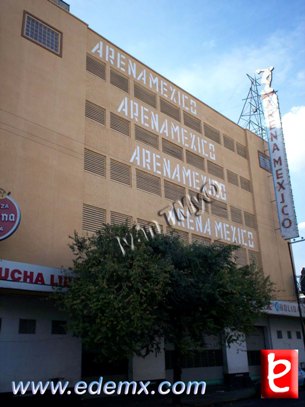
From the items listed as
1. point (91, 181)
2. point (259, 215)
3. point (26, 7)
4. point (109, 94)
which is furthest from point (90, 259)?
point (259, 215)

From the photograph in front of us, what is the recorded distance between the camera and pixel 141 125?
31797 mm

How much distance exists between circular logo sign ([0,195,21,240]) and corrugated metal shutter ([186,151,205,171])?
17.9 meters

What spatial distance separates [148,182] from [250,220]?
13595mm

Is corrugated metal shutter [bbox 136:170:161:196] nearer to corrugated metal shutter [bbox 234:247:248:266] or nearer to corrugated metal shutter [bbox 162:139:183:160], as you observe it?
corrugated metal shutter [bbox 162:139:183:160]

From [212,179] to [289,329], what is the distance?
16607mm

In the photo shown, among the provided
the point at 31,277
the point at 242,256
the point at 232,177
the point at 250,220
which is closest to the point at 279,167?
the point at 232,177

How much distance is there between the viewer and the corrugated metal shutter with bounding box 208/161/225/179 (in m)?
36.9

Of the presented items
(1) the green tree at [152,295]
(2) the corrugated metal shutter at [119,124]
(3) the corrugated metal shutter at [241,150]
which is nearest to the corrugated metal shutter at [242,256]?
(3) the corrugated metal shutter at [241,150]

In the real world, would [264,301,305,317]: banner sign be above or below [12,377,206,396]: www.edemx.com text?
above

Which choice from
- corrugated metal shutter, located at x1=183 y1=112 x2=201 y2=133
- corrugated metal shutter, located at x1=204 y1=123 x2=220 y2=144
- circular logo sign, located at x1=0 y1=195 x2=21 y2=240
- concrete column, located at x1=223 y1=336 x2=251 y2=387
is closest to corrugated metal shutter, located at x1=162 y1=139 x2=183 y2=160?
corrugated metal shutter, located at x1=183 y1=112 x2=201 y2=133

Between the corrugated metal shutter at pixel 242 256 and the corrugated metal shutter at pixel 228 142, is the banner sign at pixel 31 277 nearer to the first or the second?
the corrugated metal shutter at pixel 242 256

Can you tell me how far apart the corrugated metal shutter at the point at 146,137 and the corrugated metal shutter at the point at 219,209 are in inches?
298

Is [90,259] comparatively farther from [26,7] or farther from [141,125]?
[26,7]

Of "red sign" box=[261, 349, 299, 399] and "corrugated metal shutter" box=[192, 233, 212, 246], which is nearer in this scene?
"red sign" box=[261, 349, 299, 399]
